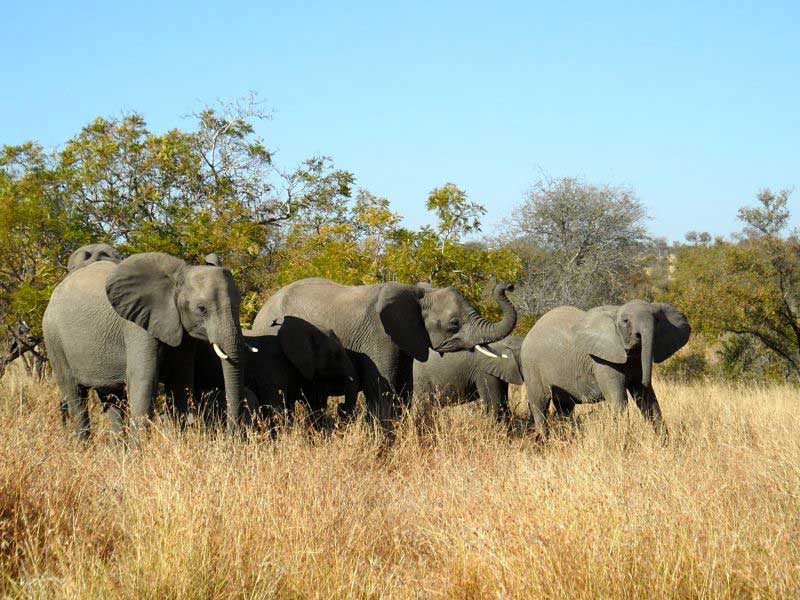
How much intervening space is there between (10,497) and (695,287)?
1781 cm

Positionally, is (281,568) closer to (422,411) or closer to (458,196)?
(422,411)

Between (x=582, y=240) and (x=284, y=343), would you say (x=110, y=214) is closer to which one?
(x=284, y=343)

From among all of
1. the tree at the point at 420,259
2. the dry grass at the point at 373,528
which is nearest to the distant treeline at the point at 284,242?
the tree at the point at 420,259

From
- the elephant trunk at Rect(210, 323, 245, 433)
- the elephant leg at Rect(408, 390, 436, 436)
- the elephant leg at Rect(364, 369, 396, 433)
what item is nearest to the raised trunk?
the elephant leg at Rect(408, 390, 436, 436)

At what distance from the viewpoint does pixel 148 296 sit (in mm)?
9875

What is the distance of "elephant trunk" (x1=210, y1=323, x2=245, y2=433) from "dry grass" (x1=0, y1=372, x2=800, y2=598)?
0.95 metres

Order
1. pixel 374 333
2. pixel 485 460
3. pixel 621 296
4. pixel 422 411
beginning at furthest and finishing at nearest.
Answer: pixel 621 296 → pixel 422 411 → pixel 374 333 → pixel 485 460

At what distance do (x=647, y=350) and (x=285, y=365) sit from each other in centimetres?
392

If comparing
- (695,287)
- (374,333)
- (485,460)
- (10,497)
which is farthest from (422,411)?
(695,287)

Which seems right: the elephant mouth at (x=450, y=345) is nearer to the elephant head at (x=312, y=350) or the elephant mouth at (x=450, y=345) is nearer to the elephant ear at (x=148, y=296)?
the elephant head at (x=312, y=350)

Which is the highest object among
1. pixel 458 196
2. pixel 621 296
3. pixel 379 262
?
pixel 458 196

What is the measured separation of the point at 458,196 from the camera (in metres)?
15.7

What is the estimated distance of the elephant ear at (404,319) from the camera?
451 inches

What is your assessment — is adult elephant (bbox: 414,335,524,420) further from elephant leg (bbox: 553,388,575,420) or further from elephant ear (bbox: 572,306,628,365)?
elephant ear (bbox: 572,306,628,365)
